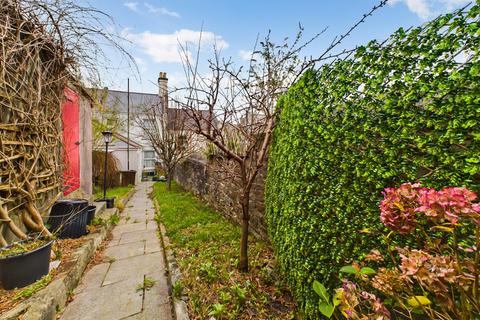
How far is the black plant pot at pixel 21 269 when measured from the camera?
2.17 metres

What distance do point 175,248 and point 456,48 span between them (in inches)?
166

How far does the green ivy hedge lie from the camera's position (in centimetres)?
111

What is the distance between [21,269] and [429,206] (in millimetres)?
3700

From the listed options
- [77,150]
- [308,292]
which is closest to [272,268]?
[308,292]

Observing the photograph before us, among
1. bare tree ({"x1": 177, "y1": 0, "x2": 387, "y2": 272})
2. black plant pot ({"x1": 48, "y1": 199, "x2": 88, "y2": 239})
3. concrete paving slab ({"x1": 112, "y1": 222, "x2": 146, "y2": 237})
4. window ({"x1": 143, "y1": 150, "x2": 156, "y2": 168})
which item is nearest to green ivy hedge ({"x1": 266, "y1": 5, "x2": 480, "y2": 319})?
bare tree ({"x1": 177, "y1": 0, "x2": 387, "y2": 272})

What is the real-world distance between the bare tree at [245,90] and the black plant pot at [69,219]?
2692mm

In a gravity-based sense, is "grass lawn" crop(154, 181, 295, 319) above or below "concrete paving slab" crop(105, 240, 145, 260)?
above

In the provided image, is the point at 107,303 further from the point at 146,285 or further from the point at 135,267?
the point at 135,267

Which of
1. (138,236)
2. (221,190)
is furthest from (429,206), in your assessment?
(138,236)

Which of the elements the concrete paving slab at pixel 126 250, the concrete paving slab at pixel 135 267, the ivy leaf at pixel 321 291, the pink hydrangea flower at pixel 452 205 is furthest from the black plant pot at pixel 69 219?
the pink hydrangea flower at pixel 452 205

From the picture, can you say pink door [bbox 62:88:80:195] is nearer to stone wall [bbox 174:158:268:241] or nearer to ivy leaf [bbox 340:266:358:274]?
stone wall [bbox 174:158:268:241]

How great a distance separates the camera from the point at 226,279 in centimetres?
264

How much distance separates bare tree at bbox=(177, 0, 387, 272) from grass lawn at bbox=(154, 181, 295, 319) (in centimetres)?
29

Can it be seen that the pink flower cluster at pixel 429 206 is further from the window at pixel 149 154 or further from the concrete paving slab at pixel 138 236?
the window at pixel 149 154
